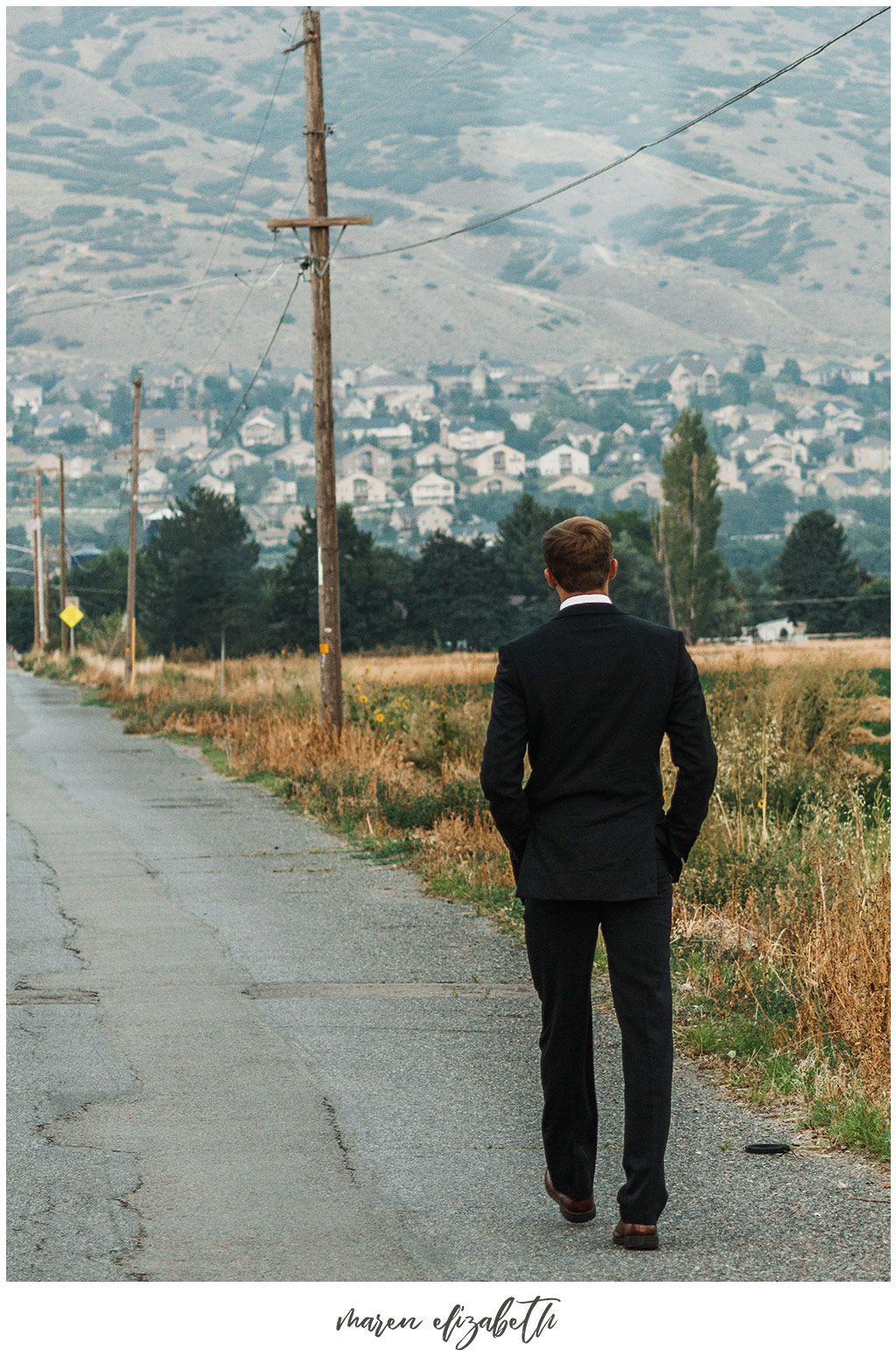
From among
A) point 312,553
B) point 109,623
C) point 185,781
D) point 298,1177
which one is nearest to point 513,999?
point 298,1177

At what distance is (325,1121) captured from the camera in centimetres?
593

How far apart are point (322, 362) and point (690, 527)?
71.0 m

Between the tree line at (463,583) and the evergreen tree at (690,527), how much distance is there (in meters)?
0.09

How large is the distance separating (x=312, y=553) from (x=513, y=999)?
256 ft

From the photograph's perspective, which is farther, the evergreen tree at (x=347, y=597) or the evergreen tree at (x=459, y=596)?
the evergreen tree at (x=459, y=596)

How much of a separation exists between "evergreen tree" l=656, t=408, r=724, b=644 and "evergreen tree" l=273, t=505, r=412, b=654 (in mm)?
15654

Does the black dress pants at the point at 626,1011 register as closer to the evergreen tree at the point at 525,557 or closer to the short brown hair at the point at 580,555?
the short brown hair at the point at 580,555

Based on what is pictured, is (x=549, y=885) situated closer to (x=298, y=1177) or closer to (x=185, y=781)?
(x=298, y=1177)

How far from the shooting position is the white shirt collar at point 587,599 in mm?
4656

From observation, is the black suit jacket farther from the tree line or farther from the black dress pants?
the tree line

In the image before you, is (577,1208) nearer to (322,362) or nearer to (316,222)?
(322,362)

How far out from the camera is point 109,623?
73812 mm

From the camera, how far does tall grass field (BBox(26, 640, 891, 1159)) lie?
642cm

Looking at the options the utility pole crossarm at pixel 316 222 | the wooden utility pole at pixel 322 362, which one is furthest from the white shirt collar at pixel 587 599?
the utility pole crossarm at pixel 316 222
